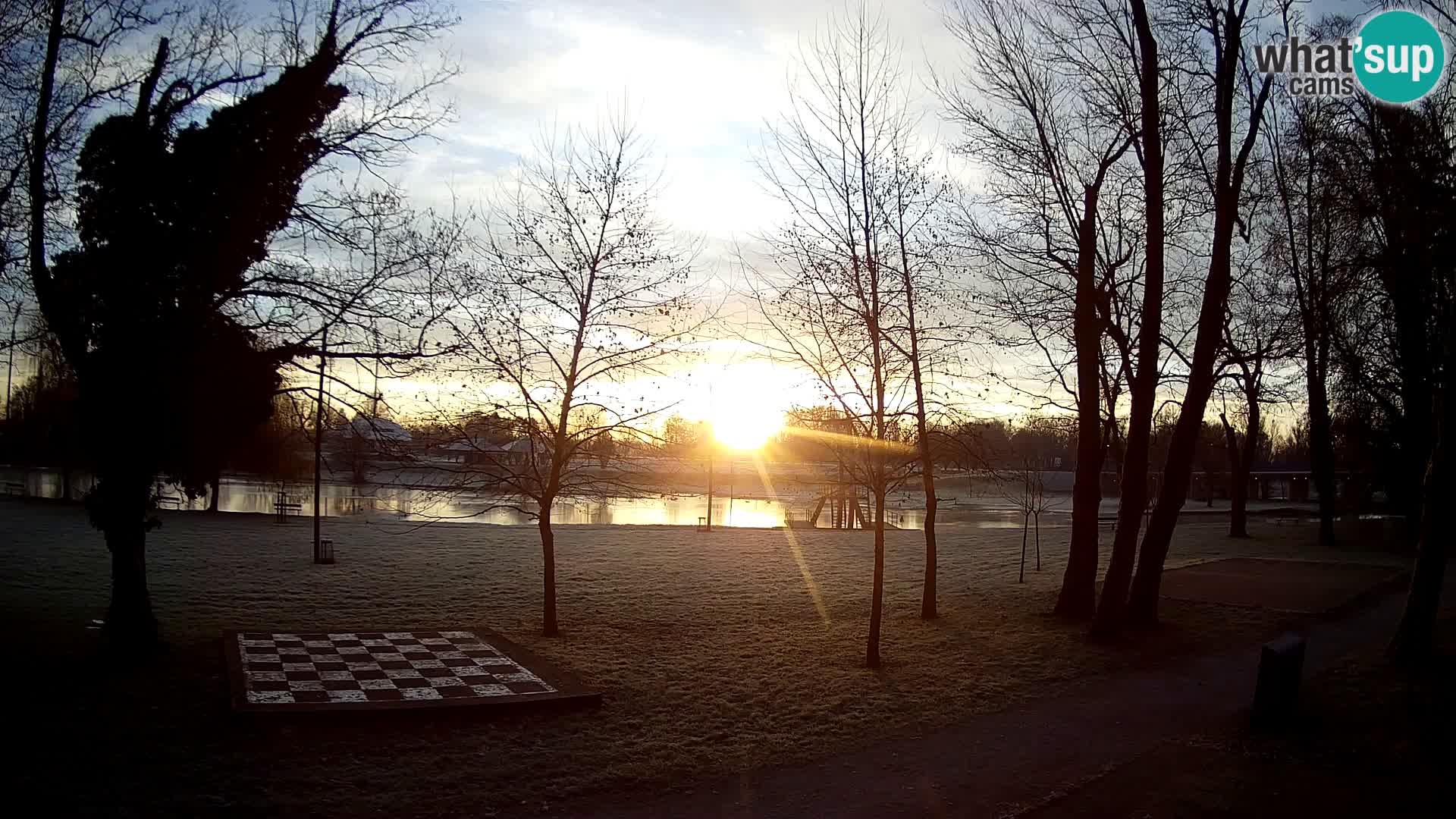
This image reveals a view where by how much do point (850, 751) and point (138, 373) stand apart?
8.66 m

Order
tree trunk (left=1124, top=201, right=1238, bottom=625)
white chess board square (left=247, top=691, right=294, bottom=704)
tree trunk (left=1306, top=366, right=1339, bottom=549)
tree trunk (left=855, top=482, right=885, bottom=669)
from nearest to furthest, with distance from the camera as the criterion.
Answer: white chess board square (left=247, top=691, right=294, bottom=704) < tree trunk (left=855, top=482, right=885, bottom=669) < tree trunk (left=1124, top=201, right=1238, bottom=625) < tree trunk (left=1306, top=366, right=1339, bottom=549)

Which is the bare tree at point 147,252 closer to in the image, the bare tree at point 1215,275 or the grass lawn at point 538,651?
the grass lawn at point 538,651

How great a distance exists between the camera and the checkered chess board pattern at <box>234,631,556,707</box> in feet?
30.0

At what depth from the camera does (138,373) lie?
34.4ft

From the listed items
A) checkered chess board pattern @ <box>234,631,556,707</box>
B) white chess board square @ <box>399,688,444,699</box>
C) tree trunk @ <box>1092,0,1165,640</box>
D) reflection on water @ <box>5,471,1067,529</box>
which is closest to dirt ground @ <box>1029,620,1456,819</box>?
tree trunk @ <box>1092,0,1165,640</box>

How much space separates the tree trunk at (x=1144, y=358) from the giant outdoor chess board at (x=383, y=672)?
821 cm

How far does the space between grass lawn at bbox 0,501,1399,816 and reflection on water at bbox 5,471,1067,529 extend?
55.8 feet

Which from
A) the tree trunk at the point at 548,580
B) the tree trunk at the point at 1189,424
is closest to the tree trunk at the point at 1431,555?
the tree trunk at the point at 1189,424

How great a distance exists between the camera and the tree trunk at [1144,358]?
13.5m

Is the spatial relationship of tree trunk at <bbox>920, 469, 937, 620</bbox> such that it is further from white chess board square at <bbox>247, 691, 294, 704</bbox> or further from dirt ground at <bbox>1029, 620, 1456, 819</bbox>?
white chess board square at <bbox>247, 691, 294, 704</bbox>

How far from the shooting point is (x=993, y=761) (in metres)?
8.12

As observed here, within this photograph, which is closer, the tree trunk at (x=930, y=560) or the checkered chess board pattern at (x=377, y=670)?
the checkered chess board pattern at (x=377, y=670)

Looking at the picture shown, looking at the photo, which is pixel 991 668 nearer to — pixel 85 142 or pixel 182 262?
pixel 182 262

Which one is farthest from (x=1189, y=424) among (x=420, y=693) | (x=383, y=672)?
(x=383, y=672)
